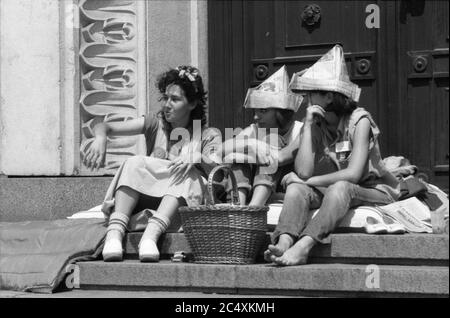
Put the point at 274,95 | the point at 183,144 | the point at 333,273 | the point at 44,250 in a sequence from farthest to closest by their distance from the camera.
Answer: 1. the point at 183,144
2. the point at 44,250
3. the point at 274,95
4. the point at 333,273

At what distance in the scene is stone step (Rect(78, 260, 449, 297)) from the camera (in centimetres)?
653

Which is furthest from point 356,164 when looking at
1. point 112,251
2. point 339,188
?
point 112,251

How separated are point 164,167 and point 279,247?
1170 mm

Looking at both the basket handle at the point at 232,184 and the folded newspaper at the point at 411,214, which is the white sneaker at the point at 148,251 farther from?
the folded newspaper at the point at 411,214

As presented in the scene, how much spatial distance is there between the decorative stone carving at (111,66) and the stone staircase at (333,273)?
191 cm

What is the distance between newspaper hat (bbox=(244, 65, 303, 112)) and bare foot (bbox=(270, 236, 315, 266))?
1124 millimetres

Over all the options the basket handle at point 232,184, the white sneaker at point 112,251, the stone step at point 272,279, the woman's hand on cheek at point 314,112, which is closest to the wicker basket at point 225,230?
the basket handle at point 232,184

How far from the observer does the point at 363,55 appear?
28.6 feet

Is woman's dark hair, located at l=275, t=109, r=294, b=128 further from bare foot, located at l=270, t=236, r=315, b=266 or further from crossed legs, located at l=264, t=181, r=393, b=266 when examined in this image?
bare foot, located at l=270, t=236, r=315, b=266

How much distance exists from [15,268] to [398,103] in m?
2.99

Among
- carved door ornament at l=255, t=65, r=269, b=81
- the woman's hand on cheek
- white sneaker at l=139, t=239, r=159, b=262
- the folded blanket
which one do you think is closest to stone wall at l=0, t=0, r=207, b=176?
carved door ornament at l=255, t=65, r=269, b=81

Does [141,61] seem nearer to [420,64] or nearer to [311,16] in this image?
[311,16]

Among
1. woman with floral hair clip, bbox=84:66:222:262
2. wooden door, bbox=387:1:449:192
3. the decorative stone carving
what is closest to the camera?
woman with floral hair clip, bbox=84:66:222:262

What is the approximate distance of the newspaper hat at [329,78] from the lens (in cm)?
730
